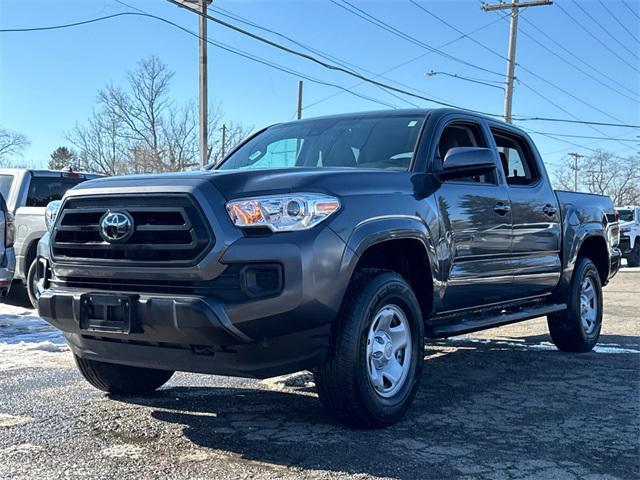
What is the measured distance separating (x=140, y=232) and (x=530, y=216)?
11.2ft

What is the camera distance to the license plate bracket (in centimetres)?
359

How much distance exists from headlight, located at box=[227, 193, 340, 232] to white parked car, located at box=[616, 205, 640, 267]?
64.0 ft

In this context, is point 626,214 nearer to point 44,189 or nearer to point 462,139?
point 44,189

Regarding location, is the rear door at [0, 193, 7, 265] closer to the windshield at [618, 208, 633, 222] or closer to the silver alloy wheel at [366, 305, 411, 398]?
the silver alloy wheel at [366, 305, 411, 398]

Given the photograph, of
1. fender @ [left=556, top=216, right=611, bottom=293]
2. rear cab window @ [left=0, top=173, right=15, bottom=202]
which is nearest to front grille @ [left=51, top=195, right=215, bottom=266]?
fender @ [left=556, top=216, right=611, bottom=293]

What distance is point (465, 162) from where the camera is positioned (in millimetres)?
4625

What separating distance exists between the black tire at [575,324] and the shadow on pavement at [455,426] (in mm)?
839

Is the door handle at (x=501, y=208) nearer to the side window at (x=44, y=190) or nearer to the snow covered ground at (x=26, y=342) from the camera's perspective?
the snow covered ground at (x=26, y=342)

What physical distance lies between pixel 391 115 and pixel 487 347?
9.52ft

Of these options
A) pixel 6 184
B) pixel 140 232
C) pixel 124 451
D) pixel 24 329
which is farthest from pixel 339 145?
pixel 6 184

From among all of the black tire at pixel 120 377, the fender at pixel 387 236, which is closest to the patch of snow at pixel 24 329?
the black tire at pixel 120 377

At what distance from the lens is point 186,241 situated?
3576mm

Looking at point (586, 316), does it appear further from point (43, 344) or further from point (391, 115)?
point (43, 344)

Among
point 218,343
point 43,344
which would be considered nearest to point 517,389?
point 218,343
